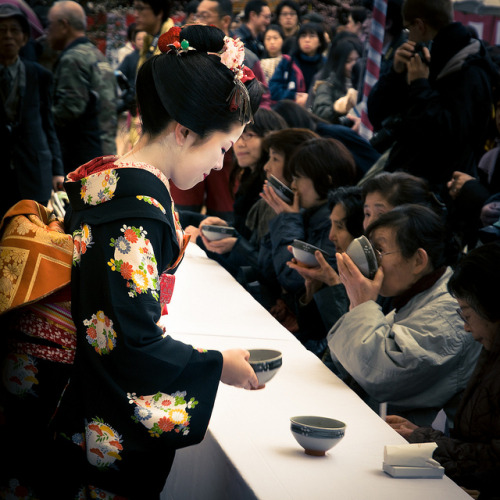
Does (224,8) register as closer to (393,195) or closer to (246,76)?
(393,195)

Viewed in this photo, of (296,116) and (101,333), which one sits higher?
(101,333)

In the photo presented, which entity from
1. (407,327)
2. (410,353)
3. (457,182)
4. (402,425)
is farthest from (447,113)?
(402,425)

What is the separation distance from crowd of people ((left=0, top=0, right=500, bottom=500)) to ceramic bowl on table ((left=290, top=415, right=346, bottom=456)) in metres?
0.15

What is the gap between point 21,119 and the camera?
417 centimetres

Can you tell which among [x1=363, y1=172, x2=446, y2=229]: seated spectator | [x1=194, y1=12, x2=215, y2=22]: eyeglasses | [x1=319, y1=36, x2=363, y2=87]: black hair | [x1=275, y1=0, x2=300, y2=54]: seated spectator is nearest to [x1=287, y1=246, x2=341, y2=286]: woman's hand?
[x1=363, y1=172, x2=446, y2=229]: seated spectator

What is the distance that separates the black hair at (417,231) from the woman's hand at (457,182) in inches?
26.6

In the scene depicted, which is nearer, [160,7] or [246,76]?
[246,76]

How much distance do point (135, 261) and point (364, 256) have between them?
3.23 feet

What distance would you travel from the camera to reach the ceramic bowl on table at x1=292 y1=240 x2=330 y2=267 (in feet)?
7.99

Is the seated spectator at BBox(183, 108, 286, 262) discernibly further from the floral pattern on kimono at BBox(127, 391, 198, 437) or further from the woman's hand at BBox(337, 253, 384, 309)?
the floral pattern on kimono at BBox(127, 391, 198, 437)

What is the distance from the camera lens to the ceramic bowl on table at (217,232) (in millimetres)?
3281

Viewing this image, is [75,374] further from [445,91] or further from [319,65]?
[319,65]

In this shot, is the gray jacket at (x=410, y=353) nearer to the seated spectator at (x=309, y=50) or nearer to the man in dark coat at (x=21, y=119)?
the man in dark coat at (x=21, y=119)

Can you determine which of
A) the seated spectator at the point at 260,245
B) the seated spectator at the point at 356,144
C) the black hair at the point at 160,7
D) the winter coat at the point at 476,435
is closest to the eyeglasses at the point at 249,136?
the seated spectator at the point at 260,245
